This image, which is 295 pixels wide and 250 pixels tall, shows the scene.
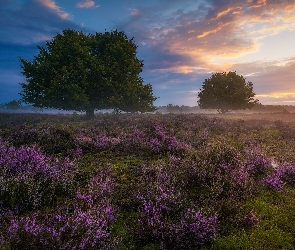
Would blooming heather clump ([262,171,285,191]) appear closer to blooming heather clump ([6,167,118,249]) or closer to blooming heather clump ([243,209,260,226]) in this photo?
blooming heather clump ([243,209,260,226])

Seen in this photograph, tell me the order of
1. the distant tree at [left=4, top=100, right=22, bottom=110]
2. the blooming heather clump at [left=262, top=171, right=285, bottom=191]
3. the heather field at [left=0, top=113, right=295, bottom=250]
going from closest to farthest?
the heather field at [left=0, top=113, right=295, bottom=250] → the blooming heather clump at [left=262, top=171, right=285, bottom=191] → the distant tree at [left=4, top=100, right=22, bottom=110]

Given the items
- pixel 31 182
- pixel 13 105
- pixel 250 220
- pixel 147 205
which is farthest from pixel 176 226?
pixel 13 105

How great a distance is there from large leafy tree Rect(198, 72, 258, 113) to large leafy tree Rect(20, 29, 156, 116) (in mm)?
28891

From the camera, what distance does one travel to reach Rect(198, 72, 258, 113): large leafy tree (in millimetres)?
58719

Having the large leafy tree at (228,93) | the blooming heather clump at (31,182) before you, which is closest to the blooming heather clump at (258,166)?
the blooming heather clump at (31,182)

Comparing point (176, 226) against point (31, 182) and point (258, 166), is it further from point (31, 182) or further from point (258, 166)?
point (258, 166)

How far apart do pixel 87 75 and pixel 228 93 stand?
39.3 metres

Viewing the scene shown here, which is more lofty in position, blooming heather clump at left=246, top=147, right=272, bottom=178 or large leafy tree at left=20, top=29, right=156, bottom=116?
large leafy tree at left=20, top=29, right=156, bottom=116

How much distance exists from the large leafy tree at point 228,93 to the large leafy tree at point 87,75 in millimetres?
28891

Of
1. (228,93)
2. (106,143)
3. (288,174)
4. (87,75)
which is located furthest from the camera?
(228,93)

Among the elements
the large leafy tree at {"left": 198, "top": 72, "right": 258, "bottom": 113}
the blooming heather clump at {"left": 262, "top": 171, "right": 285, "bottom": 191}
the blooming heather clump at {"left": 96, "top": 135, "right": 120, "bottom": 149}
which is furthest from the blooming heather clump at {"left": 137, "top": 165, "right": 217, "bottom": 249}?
the large leafy tree at {"left": 198, "top": 72, "right": 258, "bottom": 113}

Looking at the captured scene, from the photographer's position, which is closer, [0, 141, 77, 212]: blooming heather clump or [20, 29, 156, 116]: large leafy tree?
[0, 141, 77, 212]: blooming heather clump

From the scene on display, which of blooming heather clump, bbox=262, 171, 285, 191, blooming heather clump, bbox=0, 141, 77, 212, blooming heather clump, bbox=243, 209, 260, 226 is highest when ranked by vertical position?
blooming heather clump, bbox=0, 141, 77, 212

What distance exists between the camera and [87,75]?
3059 cm
